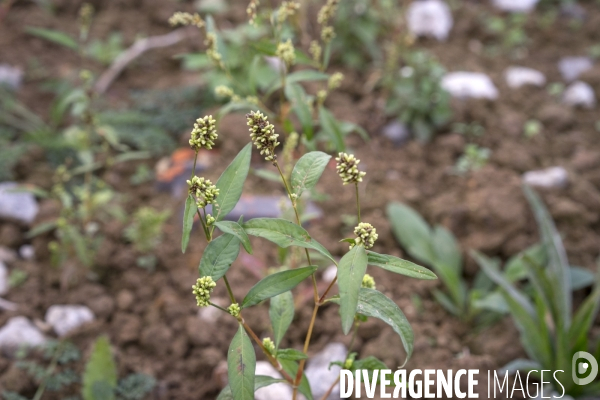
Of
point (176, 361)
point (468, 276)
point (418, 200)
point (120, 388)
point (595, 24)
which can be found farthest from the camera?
point (595, 24)

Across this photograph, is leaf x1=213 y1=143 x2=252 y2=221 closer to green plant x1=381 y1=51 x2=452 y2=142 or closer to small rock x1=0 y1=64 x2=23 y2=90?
green plant x1=381 y1=51 x2=452 y2=142

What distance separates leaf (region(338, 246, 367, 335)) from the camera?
1.10 metres

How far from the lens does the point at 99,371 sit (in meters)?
1.94

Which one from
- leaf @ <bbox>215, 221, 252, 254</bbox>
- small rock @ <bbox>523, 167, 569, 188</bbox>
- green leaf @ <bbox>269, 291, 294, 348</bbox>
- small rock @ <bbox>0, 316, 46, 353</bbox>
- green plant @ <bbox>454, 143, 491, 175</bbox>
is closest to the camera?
leaf @ <bbox>215, 221, 252, 254</bbox>

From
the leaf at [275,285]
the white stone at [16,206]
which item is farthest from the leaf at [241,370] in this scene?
the white stone at [16,206]

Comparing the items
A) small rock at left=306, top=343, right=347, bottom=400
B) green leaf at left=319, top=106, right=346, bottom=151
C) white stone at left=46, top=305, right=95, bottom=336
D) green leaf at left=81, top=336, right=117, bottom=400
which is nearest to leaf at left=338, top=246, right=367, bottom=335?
green leaf at left=319, top=106, right=346, bottom=151

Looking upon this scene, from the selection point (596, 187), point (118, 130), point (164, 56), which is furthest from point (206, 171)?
point (596, 187)

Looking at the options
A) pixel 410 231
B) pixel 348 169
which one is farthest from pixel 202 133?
pixel 410 231

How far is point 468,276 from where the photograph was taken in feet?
8.77

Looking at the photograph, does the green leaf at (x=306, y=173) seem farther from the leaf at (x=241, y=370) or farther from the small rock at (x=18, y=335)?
the small rock at (x=18, y=335)

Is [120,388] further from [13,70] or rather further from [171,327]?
[13,70]

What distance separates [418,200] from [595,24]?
2866 millimetres

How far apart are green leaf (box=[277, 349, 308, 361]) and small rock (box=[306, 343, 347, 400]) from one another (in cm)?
53


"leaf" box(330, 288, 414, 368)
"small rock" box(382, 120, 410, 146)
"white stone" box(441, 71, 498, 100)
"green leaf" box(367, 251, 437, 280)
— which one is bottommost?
"leaf" box(330, 288, 414, 368)
